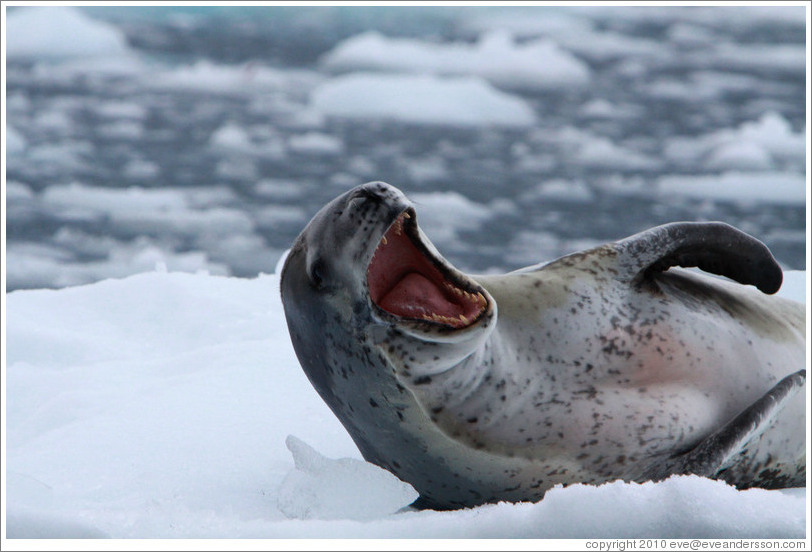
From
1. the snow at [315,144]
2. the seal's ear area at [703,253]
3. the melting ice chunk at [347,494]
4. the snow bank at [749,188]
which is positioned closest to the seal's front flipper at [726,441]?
the seal's ear area at [703,253]

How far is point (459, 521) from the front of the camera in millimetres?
2531

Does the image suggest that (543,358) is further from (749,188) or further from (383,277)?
(749,188)

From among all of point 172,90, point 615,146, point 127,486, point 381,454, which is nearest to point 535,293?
point 381,454

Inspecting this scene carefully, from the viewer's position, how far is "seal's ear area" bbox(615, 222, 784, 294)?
3.19m

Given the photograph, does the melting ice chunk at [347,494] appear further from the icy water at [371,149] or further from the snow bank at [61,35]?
the snow bank at [61,35]

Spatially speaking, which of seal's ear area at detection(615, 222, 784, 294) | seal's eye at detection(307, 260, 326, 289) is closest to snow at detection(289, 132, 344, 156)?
seal's ear area at detection(615, 222, 784, 294)

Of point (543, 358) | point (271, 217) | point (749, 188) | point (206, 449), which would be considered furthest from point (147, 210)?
point (543, 358)

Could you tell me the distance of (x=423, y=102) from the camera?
517 inches

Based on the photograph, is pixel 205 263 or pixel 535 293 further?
pixel 205 263

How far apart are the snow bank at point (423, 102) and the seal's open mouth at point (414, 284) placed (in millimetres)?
10561

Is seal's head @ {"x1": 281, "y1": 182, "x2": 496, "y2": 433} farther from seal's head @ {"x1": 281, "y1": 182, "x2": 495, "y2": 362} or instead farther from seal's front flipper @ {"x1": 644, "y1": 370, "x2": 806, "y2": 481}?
seal's front flipper @ {"x1": 644, "y1": 370, "x2": 806, "y2": 481}

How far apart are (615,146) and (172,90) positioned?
6626 mm

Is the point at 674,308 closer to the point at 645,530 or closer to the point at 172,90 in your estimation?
the point at 645,530

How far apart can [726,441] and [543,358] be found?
53 centimetres
